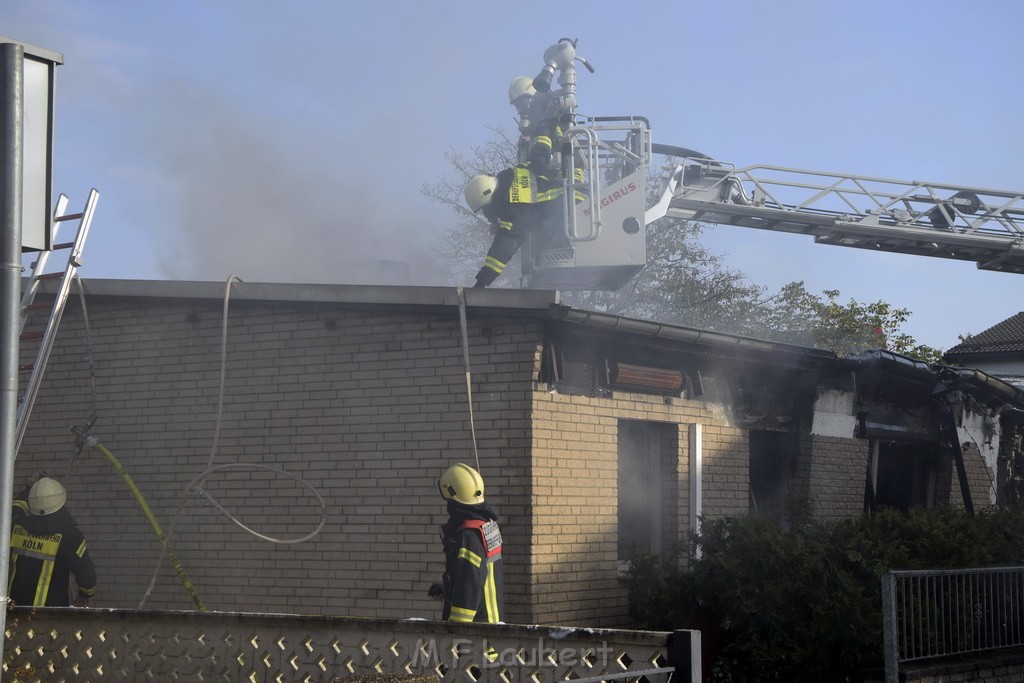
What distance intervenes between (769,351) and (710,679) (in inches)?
119

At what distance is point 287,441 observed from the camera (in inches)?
350

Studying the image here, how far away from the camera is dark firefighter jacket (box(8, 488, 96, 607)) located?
775cm

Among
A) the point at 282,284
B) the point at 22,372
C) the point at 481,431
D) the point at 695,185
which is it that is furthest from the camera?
the point at 695,185

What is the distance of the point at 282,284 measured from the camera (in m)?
8.80

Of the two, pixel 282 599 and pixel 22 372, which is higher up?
pixel 22 372

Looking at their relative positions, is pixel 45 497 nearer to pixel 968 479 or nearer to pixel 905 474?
pixel 905 474

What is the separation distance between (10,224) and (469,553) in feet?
10.7

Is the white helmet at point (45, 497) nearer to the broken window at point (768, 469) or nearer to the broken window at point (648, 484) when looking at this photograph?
the broken window at point (648, 484)

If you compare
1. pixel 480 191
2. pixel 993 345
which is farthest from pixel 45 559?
pixel 993 345

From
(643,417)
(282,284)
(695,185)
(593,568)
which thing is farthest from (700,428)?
(695,185)

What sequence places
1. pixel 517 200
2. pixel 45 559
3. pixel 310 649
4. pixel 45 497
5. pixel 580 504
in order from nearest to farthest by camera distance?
pixel 310 649, pixel 45 559, pixel 45 497, pixel 580 504, pixel 517 200

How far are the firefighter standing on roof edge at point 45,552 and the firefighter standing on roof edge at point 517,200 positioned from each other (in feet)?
13.0

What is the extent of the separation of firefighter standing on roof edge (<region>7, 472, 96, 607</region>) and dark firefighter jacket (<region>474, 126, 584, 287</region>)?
3987mm

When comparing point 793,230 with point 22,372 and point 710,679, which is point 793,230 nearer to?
point 710,679
